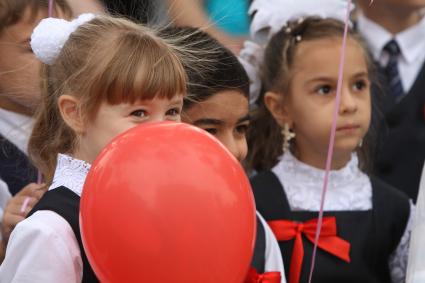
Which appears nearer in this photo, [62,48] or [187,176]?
[187,176]

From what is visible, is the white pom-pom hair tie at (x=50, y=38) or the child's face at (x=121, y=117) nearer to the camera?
the child's face at (x=121, y=117)

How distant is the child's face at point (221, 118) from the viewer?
1.78 m

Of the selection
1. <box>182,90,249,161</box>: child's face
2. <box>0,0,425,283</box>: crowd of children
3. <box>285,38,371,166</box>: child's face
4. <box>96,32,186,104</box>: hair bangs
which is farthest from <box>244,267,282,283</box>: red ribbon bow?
<box>285,38,371,166</box>: child's face

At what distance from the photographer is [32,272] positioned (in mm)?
1250

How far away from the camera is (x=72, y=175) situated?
4.69 feet

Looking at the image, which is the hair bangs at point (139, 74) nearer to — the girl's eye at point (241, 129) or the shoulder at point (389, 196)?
the girl's eye at point (241, 129)

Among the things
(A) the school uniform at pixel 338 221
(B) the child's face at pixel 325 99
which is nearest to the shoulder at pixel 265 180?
(A) the school uniform at pixel 338 221

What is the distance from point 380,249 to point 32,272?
0.96 metres

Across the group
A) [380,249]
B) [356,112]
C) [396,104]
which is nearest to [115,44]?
[356,112]

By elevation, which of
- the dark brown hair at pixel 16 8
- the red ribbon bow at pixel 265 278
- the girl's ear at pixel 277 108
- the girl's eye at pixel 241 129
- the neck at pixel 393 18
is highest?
the dark brown hair at pixel 16 8

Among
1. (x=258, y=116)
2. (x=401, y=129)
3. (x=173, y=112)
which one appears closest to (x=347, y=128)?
(x=258, y=116)

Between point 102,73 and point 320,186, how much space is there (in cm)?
82

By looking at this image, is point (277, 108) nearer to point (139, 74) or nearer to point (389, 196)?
point (389, 196)

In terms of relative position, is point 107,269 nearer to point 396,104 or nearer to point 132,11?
point 132,11
